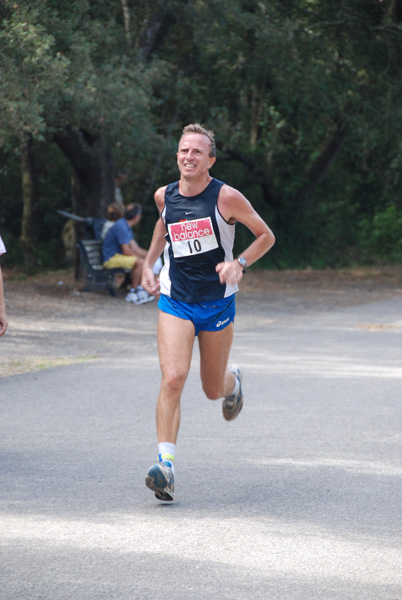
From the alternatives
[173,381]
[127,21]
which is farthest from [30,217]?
[173,381]

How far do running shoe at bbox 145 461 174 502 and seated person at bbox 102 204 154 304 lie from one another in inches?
473

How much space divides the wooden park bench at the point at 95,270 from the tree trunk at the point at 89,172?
6.75 feet

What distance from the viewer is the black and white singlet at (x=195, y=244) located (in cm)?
554

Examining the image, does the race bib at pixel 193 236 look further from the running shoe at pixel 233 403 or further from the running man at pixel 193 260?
the running shoe at pixel 233 403

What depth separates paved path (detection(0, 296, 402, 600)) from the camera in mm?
4051

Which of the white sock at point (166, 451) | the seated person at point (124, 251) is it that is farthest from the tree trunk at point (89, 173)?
the white sock at point (166, 451)

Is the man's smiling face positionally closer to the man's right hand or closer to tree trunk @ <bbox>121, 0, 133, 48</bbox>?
the man's right hand

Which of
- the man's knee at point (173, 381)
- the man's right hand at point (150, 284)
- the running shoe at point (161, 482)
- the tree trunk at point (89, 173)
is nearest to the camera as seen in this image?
the running shoe at point (161, 482)

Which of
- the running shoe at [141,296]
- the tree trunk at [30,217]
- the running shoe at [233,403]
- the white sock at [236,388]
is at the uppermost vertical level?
the white sock at [236,388]

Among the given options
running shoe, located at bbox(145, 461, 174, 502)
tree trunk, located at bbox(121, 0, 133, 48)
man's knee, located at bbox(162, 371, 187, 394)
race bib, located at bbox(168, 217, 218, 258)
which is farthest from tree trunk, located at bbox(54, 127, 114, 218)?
running shoe, located at bbox(145, 461, 174, 502)

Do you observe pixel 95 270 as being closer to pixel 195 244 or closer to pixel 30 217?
pixel 30 217

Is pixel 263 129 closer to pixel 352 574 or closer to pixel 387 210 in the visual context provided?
pixel 387 210

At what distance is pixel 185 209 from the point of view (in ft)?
18.3

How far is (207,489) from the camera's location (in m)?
5.53
